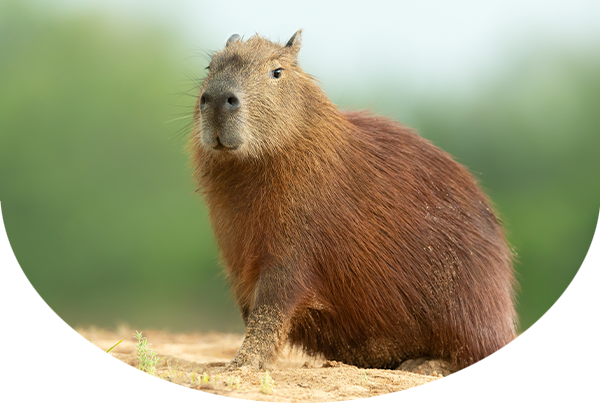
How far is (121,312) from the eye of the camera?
51.8 feet

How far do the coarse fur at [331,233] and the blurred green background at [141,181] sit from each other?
1082 centimetres

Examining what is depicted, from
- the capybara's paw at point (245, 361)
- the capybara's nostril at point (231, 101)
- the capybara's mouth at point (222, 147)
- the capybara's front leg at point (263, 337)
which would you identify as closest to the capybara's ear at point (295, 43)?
the capybara's nostril at point (231, 101)

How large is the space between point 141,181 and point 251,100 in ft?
46.3

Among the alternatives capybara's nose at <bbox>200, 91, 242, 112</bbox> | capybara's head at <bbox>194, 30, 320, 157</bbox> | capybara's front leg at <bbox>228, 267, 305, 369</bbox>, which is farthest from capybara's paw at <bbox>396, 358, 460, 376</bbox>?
capybara's nose at <bbox>200, 91, 242, 112</bbox>

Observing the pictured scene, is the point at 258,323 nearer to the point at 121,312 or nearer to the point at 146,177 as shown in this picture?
the point at 121,312

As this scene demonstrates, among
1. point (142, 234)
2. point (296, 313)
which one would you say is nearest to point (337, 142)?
point (296, 313)

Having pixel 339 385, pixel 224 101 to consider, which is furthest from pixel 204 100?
pixel 339 385

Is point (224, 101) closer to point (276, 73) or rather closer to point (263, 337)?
point (276, 73)

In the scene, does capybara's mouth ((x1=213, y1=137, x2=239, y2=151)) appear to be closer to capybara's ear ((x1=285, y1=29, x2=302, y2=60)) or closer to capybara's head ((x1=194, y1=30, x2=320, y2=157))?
capybara's head ((x1=194, y1=30, x2=320, y2=157))

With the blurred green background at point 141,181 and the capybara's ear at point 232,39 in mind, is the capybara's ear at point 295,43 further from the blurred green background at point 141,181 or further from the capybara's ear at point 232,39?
the blurred green background at point 141,181

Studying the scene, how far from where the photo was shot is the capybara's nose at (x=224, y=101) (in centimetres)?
402

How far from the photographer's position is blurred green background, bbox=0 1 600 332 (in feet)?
49.5

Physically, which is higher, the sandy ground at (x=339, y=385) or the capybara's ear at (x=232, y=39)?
the capybara's ear at (x=232, y=39)

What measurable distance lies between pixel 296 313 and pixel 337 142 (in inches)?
49.7
